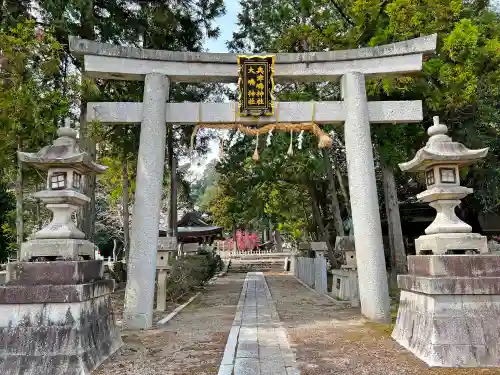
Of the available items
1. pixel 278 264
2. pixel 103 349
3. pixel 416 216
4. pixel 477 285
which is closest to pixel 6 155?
pixel 103 349

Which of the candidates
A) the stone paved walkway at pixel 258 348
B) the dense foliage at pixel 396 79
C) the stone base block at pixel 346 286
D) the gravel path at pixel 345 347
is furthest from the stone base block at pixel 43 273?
the dense foliage at pixel 396 79

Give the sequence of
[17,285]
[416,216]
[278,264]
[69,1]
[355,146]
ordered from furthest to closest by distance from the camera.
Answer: [278,264], [416,216], [69,1], [355,146], [17,285]

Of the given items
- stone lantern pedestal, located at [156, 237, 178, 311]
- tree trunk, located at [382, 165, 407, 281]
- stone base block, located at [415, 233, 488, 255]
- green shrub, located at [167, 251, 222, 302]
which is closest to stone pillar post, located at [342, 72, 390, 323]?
stone base block, located at [415, 233, 488, 255]

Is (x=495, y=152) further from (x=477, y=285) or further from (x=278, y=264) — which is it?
(x=278, y=264)

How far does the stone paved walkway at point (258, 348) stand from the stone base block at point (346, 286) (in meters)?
2.38

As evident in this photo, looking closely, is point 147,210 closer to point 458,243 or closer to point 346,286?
point 458,243

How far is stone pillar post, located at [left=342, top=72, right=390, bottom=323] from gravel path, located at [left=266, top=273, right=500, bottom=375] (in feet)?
1.88

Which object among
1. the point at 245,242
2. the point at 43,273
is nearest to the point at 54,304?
the point at 43,273

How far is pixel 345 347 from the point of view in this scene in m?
6.61

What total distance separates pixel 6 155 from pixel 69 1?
4.18m

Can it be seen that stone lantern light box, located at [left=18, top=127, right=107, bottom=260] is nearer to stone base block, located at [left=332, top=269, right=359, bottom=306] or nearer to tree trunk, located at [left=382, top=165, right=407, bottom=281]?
stone base block, located at [left=332, top=269, right=359, bottom=306]

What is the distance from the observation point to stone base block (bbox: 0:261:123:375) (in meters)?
5.18

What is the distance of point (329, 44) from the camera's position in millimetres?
13594

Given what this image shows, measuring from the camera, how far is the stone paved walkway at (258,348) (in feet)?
17.1
